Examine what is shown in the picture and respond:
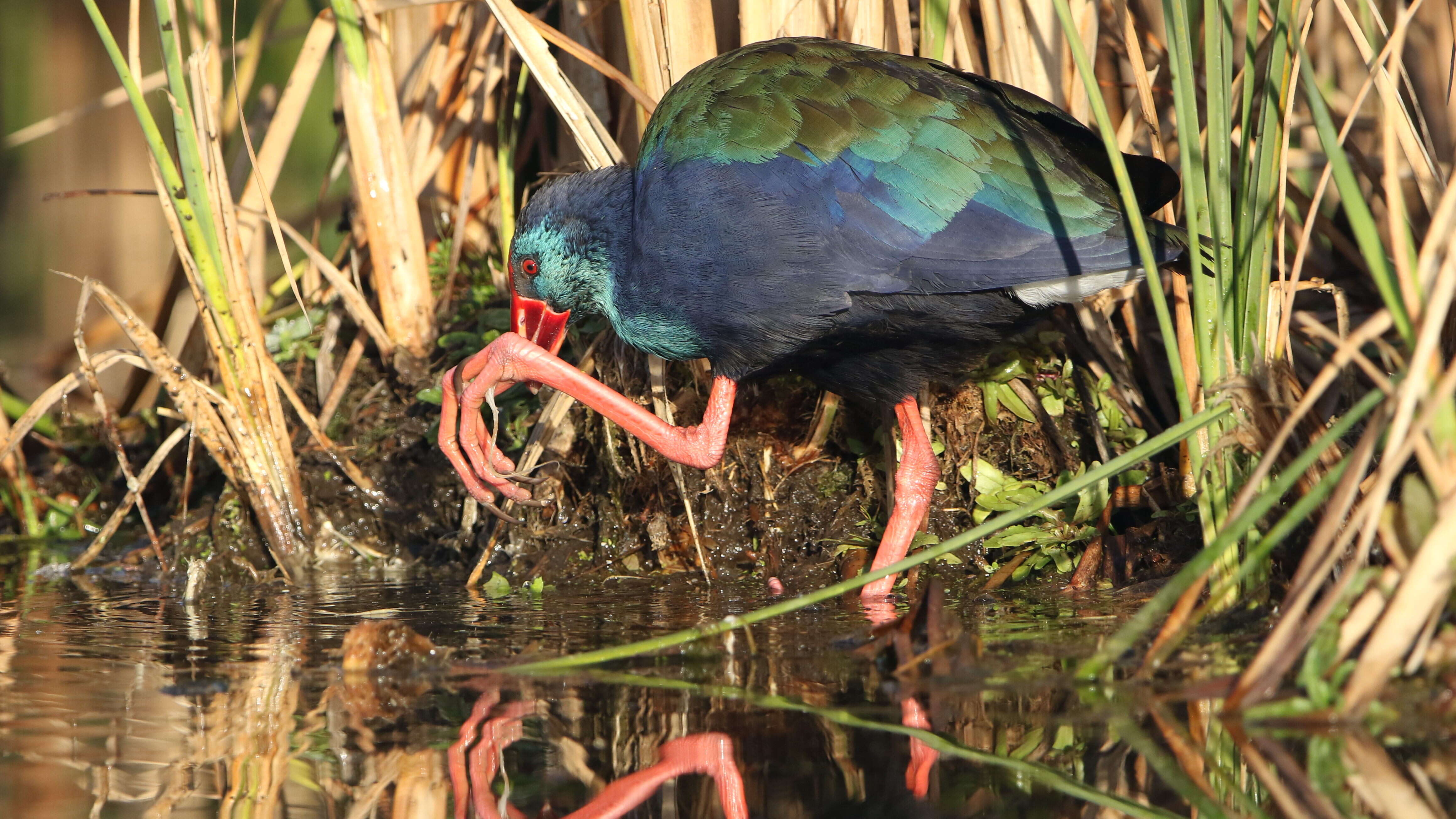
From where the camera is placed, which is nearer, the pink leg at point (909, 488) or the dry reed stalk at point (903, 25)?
the pink leg at point (909, 488)

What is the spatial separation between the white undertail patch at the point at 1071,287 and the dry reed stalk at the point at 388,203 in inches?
66.3

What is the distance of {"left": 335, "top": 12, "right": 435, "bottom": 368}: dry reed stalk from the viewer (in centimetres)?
325

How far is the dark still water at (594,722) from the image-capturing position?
4.59ft

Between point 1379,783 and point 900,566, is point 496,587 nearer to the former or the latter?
point 900,566

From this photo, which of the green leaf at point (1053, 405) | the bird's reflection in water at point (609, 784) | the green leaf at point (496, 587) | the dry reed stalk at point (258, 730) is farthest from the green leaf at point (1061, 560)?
the dry reed stalk at point (258, 730)

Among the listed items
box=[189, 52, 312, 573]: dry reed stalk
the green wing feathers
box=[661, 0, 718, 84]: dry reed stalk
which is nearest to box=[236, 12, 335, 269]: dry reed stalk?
box=[189, 52, 312, 573]: dry reed stalk

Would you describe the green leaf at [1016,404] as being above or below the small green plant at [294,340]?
below

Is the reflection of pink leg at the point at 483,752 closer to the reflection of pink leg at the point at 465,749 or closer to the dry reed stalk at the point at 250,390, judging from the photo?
the reflection of pink leg at the point at 465,749

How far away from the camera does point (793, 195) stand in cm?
235

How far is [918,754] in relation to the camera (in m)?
1.50

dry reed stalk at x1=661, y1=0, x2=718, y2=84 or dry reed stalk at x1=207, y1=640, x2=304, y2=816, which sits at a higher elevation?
dry reed stalk at x1=661, y1=0, x2=718, y2=84

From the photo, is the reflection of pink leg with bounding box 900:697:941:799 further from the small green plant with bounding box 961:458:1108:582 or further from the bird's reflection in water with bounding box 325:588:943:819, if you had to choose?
the small green plant with bounding box 961:458:1108:582

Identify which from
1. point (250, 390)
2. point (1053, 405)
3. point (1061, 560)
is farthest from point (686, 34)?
point (1061, 560)

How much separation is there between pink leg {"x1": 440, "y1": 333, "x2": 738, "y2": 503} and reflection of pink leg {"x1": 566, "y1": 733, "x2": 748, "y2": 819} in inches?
45.9
